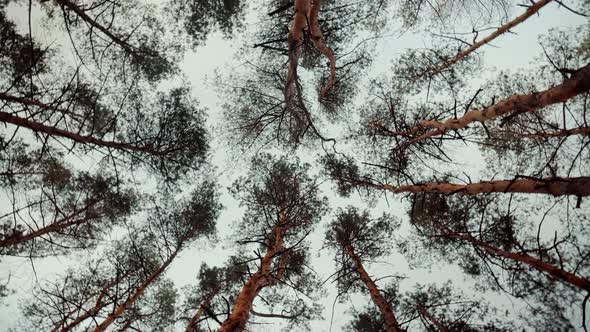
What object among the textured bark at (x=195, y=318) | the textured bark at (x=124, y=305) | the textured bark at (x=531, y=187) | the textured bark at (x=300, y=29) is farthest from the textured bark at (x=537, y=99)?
the textured bark at (x=124, y=305)

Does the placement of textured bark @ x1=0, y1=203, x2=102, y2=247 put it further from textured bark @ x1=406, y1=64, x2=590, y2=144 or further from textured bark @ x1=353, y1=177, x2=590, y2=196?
textured bark @ x1=406, y1=64, x2=590, y2=144

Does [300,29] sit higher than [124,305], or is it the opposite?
[300,29]

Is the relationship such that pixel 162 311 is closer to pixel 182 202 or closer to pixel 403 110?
pixel 182 202

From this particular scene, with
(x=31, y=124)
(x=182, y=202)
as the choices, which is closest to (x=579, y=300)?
(x=31, y=124)

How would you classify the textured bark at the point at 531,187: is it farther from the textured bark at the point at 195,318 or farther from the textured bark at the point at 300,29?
the textured bark at the point at 195,318

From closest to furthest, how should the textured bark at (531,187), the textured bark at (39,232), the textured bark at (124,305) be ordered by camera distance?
1. the textured bark at (531,187)
2. the textured bark at (39,232)
3. the textured bark at (124,305)

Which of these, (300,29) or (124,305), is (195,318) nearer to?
(124,305)

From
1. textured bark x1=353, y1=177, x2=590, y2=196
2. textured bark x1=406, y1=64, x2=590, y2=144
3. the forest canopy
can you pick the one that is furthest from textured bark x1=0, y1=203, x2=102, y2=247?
textured bark x1=406, y1=64, x2=590, y2=144

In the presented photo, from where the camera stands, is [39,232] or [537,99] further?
[39,232]

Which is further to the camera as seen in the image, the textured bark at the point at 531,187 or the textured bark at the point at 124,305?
the textured bark at the point at 124,305

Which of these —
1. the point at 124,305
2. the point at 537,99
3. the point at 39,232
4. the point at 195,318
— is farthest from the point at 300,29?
the point at 124,305

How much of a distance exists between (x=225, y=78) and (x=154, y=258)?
6173 millimetres

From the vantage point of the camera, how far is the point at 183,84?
311 inches

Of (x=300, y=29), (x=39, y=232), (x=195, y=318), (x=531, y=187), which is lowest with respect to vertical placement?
(x=195, y=318)
